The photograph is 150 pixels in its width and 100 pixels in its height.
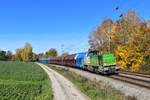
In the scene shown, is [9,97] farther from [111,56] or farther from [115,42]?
[115,42]

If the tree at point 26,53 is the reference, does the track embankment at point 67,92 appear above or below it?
below

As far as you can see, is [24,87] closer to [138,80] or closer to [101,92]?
[101,92]

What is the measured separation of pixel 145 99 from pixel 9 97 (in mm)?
9093

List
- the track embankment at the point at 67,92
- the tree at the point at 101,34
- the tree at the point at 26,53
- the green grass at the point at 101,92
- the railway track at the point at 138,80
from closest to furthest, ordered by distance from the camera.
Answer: the green grass at the point at 101,92
the track embankment at the point at 67,92
the railway track at the point at 138,80
the tree at the point at 101,34
the tree at the point at 26,53

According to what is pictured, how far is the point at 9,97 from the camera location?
8.80m

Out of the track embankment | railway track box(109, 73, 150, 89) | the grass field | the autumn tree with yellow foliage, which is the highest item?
the autumn tree with yellow foliage

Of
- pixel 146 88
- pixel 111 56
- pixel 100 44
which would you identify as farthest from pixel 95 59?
pixel 100 44

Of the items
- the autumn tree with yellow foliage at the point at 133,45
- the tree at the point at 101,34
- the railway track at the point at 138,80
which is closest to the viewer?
the railway track at the point at 138,80

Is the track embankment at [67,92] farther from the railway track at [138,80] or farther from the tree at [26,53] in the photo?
the tree at [26,53]

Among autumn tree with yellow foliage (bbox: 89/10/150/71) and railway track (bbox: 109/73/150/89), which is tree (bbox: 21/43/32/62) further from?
railway track (bbox: 109/73/150/89)

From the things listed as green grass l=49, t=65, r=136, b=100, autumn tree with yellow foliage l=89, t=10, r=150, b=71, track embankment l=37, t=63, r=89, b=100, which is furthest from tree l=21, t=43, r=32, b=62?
green grass l=49, t=65, r=136, b=100

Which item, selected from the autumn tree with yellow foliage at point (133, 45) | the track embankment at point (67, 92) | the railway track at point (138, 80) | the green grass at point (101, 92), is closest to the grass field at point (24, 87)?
the track embankment at point (67, 92)

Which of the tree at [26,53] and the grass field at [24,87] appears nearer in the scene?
the grass field at [24,87]

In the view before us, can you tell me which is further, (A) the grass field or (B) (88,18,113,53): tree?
(B) (88,18,113,53): tree
